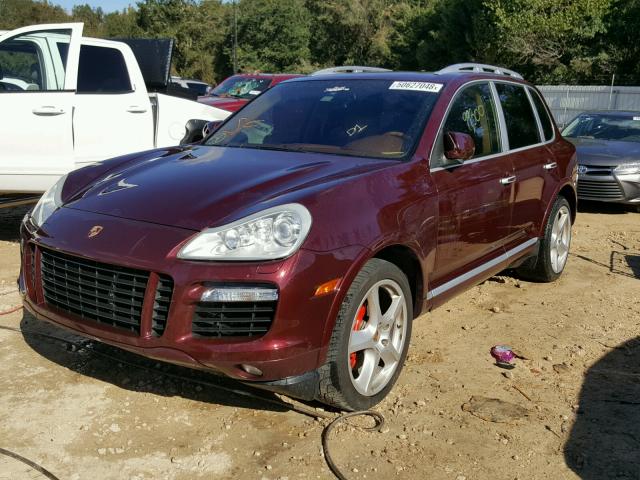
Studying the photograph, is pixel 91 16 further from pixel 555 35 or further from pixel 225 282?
pixel 225 282

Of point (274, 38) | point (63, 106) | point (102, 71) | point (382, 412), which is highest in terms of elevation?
point (274, 38)

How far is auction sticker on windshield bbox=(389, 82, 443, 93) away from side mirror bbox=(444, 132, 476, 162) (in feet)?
1.42

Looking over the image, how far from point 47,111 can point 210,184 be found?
3.57m

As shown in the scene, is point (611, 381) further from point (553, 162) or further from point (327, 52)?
point (327, 52)

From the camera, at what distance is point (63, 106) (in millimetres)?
6316

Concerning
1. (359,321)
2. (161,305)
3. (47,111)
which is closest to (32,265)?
(161,305)

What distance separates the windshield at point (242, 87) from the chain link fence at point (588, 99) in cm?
1519

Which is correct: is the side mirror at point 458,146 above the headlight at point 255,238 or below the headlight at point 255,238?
above

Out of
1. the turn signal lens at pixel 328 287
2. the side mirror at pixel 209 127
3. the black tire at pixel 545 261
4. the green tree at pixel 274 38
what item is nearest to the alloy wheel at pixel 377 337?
the turn signal lens at pixel 328 287

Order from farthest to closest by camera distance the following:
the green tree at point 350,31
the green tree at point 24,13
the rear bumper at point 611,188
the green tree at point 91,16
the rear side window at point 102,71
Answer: the green tree at point 91,16, the green tree at point 350,31, the green tree at point 24,13, the rear bumper at point 611,188, the rear side window at point 102,71

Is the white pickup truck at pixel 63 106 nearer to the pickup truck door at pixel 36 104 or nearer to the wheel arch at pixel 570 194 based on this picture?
the pickup truck door at pixel 36 104

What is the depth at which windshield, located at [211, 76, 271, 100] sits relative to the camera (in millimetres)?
12606

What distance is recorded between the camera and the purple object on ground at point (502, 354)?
4172 mm

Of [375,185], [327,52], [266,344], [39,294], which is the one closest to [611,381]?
[375,185]
